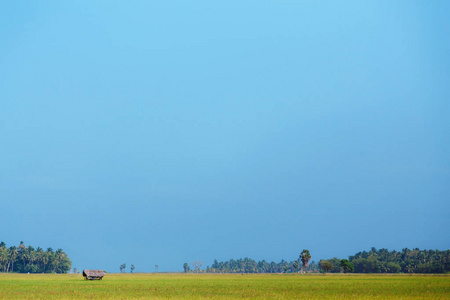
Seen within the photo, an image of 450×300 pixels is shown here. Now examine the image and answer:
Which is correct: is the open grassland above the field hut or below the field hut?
below

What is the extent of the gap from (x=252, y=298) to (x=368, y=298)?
10.8m

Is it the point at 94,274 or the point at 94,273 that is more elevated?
the point at 94,273

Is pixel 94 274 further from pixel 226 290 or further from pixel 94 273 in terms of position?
pixel 226 290

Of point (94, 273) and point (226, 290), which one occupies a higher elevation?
point (94, 273)

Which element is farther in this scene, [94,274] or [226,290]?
[94,274]

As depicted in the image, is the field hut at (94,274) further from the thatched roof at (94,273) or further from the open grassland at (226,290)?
the open grassland at (226,290)

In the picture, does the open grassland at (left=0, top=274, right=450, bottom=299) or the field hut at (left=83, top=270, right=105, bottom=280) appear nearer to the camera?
the open grassland at (left=0, top=274, right=450, bottom=299)

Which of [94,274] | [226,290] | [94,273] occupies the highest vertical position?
[94,273]

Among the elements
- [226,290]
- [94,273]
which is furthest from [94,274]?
[226,290]

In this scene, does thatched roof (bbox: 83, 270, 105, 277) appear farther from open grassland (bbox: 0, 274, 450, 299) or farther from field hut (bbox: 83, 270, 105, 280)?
open grassland (bbox: 0, 274, 450, 299)

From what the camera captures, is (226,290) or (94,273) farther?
(94,273)

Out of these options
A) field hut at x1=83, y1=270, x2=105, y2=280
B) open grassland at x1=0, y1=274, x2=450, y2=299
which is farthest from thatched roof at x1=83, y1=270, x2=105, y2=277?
open grassland at x1=0, y1=274, x2=450, y2=299

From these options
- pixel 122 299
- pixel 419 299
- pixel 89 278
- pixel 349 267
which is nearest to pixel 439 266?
pixel 349 267

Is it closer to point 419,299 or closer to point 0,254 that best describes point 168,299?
point 419,299
